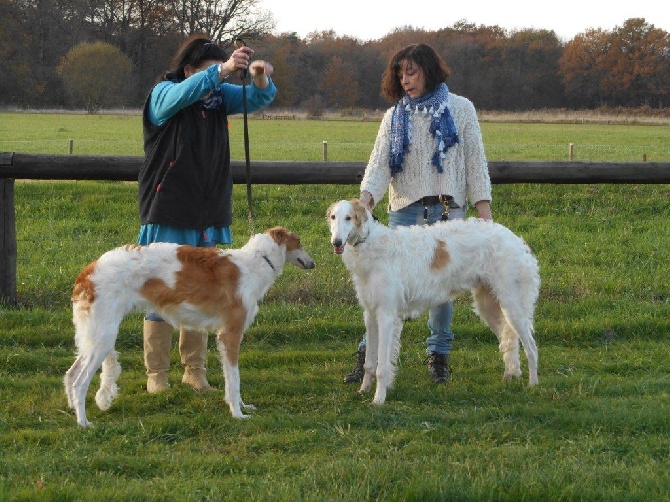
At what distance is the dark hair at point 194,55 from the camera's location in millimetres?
6559

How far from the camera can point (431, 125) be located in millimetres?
6980

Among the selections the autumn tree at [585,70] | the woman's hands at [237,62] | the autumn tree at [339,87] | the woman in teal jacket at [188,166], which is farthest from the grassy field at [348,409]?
the autumn tree at [585,70]

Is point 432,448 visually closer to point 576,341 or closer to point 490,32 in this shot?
point 576,341

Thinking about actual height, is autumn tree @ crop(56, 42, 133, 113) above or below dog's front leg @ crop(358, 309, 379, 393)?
above

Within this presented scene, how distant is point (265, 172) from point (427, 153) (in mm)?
3248

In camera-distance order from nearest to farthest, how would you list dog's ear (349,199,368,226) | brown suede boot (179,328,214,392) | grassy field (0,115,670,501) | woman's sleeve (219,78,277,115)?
1. grassy field (0,115,670,501)
2. dog's ear (349,199,368,226)
3. woman's sleeve (219,78,277,115)
4. brown suede boot (179,328,214,392)

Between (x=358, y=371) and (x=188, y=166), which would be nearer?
(x=188, y=166)

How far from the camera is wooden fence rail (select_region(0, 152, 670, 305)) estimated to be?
9.26 meters

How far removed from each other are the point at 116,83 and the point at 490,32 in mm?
33133

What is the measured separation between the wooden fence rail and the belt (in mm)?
2768

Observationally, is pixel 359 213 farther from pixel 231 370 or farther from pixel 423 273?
pixel 231 370

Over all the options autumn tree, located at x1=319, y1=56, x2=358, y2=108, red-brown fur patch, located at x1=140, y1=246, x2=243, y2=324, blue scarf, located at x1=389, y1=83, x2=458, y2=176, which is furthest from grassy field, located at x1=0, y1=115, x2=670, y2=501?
autumn tree, located at x1=319, y1=56, x2=358, y2=108

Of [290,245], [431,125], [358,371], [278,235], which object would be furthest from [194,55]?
[358,371]

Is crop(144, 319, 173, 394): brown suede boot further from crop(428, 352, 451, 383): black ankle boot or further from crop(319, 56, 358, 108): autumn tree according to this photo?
crop(319, 56, 358, 108): autumn tree
